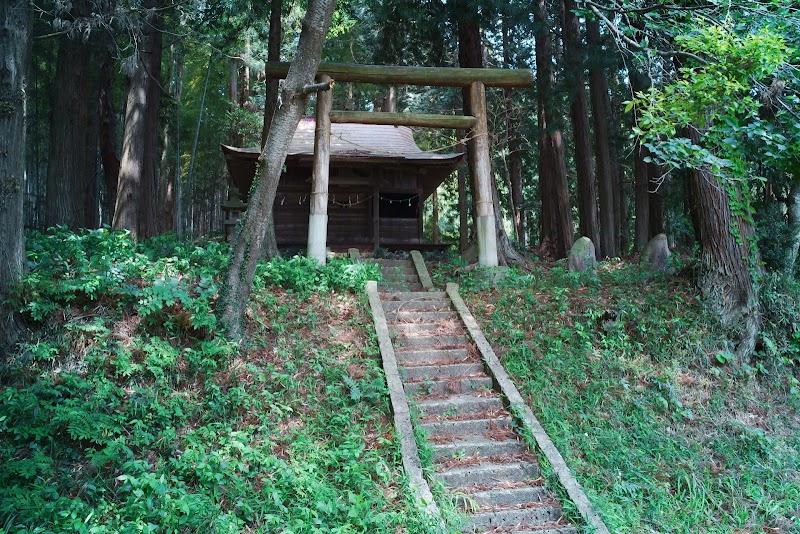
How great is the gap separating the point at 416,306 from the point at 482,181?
3.29 m

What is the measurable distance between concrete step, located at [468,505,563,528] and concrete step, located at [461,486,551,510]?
0.12 metres

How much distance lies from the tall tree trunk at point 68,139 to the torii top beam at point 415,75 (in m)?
4.60

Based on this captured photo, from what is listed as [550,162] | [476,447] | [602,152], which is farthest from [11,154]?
[602,152]

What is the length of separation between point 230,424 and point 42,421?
5.11ft

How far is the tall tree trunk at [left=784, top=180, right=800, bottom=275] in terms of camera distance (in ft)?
26.6

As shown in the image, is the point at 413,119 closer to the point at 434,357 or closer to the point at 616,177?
the point at 434,357

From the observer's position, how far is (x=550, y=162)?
15.9 meters

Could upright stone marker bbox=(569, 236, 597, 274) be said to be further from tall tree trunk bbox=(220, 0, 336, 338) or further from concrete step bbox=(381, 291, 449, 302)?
tall tree trunk bbox=(220, 0, 336, 338)

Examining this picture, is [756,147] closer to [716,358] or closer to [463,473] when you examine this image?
[716,358]

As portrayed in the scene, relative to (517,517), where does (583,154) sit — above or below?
above

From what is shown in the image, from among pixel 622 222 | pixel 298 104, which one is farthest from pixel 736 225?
pixel 622 222

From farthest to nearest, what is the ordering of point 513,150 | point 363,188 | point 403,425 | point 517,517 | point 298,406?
point 513,150
point 363,188
point 298,406
point 403,425
point 517,517

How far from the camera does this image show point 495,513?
492cm

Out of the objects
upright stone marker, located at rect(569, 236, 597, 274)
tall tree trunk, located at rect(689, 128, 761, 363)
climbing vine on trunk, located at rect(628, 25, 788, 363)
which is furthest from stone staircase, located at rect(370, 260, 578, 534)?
upright stone marker, located at rect(569, 236, 597, 274)
